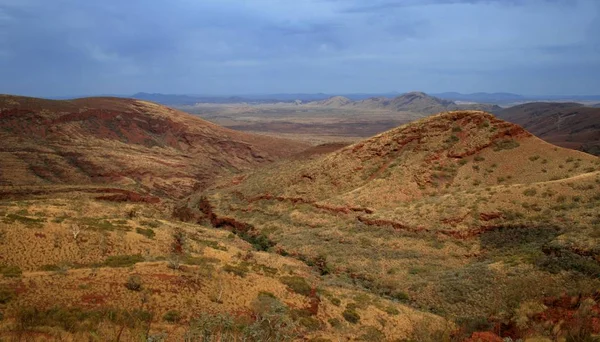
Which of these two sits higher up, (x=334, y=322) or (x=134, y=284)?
(x=134, y=284)

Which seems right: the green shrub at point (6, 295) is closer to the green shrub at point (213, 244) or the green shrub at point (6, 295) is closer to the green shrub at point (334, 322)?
the green shrub at point (334, 322)

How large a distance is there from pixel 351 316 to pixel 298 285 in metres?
2.61

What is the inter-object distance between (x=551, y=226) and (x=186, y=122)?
7018 centimetres

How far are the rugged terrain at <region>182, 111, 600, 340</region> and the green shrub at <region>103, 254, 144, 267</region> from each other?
30.1 feet

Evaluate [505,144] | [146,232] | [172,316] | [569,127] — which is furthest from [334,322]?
[569,127]

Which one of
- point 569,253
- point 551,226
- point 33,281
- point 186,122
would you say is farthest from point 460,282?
point 186,122

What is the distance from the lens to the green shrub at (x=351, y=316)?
14.9m

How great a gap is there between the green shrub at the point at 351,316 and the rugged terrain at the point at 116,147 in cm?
3732

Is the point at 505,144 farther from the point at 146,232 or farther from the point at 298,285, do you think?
the point at 146,232

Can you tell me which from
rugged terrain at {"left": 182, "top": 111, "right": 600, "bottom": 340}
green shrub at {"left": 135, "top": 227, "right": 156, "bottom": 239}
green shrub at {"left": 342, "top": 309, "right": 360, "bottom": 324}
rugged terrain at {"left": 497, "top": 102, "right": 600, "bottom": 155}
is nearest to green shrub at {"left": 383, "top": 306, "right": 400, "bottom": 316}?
green shrub at {"left": 342, "top": 309, "right": 360, "bottom": 324}

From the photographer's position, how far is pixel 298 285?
16.5 meters

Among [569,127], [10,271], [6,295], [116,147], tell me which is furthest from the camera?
[569,127]

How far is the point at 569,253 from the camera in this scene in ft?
56.7

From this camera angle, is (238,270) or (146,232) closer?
(238,270)
